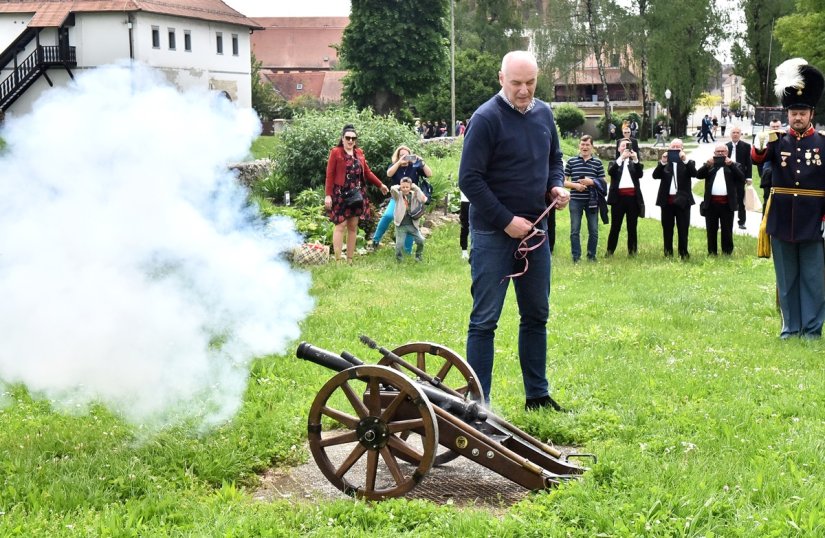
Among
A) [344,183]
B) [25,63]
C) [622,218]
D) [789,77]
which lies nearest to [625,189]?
[622,218]

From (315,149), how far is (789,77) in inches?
487

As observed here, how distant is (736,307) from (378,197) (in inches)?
399

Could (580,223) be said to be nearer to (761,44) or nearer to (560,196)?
(560,196)

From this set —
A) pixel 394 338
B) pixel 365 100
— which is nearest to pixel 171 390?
pixel 394 338

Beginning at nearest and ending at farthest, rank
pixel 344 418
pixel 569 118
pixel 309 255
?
1. pixel 344 418
2. pixel 309 255
3. pixel 569 118

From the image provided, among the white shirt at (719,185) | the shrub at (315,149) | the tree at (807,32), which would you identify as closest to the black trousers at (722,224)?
the white shirt at (719,185)

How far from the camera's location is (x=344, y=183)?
14.2m

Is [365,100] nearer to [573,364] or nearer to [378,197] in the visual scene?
[378,197]

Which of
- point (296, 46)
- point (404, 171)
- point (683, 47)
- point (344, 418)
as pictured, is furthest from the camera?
point (296, 46)

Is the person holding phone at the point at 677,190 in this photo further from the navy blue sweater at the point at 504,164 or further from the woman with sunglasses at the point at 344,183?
the navy blue sweater at the point at 504,164

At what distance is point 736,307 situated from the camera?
1071 centimetres

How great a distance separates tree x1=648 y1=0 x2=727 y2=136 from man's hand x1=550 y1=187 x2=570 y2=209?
176 feet

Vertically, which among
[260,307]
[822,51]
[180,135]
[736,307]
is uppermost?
[822,51]

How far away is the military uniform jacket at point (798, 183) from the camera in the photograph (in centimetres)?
895
